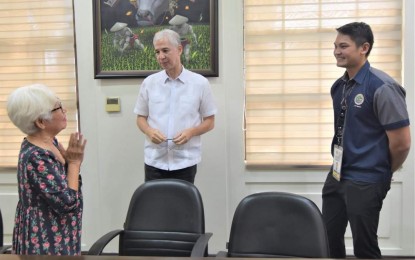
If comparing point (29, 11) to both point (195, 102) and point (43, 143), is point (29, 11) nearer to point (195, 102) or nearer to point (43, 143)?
point (195, 102)

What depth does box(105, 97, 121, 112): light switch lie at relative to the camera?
317 centimetres

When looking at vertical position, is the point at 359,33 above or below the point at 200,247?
above

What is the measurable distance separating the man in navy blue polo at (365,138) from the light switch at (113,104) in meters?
1.67

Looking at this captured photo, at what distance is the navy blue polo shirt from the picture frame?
1.18 meters

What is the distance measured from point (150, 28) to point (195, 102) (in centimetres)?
80

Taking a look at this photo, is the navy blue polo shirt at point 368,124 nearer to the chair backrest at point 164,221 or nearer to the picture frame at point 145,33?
the chair backrest at point 164,221

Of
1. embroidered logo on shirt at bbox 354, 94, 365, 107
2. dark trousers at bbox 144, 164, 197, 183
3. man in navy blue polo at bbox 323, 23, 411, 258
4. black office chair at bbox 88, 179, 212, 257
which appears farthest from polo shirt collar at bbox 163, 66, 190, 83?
embroidered logo on shirt at bbox 354, 94, 365, 107

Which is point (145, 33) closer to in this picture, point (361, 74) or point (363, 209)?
point (361, 74)

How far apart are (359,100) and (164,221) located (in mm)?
1160

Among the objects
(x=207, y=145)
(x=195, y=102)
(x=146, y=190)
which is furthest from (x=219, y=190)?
(x=146, y=190)

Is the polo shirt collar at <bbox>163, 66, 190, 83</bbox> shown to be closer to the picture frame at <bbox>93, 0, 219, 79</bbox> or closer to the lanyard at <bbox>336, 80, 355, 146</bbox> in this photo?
the picture frame at <bbox>93, 0, 219, 79</bbox>

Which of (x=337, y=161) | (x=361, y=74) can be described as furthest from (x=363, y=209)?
(x=361, y=74)

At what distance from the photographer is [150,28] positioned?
3090 mm

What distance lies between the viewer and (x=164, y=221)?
2082 mm
